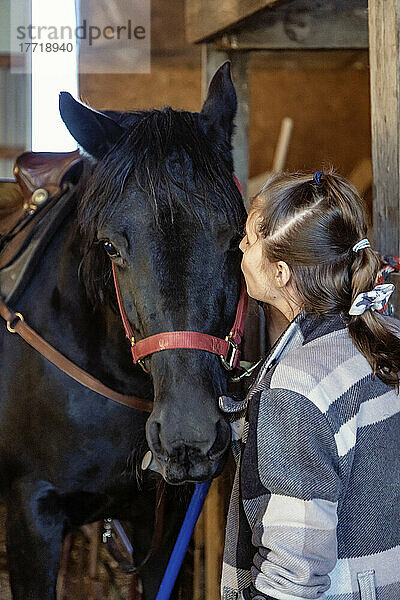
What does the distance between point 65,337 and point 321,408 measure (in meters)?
0.80

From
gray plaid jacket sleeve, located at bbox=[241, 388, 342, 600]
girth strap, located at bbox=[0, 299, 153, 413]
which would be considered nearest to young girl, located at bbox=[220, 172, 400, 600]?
gray plaid jacket sleeve, located at bbox=[241, 388, 342, 600]

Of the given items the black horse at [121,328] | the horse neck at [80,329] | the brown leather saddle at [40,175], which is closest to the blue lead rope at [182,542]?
the black horse at [121,328]

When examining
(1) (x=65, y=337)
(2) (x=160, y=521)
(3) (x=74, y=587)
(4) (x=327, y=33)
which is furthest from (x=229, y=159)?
(3) (x=74, y=587)

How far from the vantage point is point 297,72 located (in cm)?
459

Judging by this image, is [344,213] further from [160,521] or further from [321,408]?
[160,521]

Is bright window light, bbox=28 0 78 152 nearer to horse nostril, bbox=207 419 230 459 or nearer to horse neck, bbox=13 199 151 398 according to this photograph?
horse neck, bbox=13 199 151 398

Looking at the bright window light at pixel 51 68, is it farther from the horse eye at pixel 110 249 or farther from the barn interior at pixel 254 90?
the horse eye at pixel 110 249

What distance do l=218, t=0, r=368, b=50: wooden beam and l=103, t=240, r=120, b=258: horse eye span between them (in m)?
1.19

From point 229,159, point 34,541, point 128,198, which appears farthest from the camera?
point 34,541

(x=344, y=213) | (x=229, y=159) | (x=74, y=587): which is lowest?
(x=74, y=587)

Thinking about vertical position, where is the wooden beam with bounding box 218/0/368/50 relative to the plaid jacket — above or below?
above

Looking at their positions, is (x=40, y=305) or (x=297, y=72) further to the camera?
(x=297, y=72)

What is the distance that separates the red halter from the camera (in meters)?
1.24

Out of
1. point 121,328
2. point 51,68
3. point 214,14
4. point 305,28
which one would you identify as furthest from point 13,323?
point 51,68
